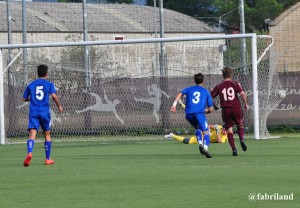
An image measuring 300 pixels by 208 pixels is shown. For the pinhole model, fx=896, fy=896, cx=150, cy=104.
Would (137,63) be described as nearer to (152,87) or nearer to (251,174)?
(152,87)

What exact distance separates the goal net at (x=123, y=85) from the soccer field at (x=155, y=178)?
5.33 metres

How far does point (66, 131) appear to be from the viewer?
26156mm

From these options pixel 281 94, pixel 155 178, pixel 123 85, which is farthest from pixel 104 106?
pixel 155 178

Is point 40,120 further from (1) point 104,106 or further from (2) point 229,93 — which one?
(1) point 104,106

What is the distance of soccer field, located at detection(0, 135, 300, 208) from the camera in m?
10.5

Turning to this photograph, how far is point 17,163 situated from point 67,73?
9.22m

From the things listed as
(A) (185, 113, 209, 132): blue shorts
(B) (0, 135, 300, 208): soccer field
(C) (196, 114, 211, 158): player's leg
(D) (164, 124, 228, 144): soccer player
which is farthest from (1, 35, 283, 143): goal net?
(C) (196, 114, 211, 158): player's leg

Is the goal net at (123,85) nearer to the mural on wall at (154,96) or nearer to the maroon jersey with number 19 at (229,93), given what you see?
the mural on wall at (154,96)

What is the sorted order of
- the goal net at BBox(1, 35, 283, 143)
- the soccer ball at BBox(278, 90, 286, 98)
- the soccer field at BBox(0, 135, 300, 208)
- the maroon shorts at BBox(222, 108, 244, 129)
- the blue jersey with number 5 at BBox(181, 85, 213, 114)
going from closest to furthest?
the soccer field at BBox(0, 135, 300, 208) < the blue jersey with number 5 at BBox(181, 85, 213, 114) < the maroon shorts at BBox(222, 108, 244, 129) < the soccer ball at BBox(278, 90, 286, 98) < the goal net at BBox(1, 35, 283, 143)

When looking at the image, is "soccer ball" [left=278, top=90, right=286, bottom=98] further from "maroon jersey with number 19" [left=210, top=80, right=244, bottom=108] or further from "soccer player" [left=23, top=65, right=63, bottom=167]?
"soccer player" [left=23, top=65, right=63, bottom=167]

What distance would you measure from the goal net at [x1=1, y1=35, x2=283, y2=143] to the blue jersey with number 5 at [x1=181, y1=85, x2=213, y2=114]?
324 inches

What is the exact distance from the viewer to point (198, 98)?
57.1ft

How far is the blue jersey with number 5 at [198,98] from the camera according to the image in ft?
57.0

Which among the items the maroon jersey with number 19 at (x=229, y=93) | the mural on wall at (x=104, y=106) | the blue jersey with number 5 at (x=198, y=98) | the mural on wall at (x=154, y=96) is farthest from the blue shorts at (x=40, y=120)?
the mural on wall at (x=154, y=96)
